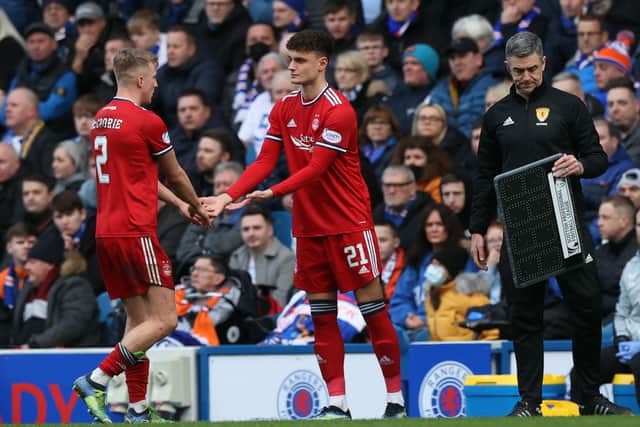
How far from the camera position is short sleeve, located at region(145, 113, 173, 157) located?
905 cm

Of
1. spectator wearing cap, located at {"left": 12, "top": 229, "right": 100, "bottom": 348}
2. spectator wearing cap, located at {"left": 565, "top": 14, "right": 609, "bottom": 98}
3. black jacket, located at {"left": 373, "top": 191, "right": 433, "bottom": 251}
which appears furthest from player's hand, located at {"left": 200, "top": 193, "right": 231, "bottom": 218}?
spectator wearing cap, located at {"left": 565, "top": 14, "right": 609, "bottom": 98}

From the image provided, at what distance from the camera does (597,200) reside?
1284 cm

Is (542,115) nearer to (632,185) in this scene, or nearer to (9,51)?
(632,185)

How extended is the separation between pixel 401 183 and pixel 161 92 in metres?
4.54

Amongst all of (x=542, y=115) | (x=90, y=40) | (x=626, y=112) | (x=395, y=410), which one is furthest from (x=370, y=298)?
(x=90, y=40)

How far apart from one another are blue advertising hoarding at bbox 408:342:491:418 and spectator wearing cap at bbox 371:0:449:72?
5.22m

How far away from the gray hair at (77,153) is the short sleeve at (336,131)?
24.1ft

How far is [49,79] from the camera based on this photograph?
58.8 ft

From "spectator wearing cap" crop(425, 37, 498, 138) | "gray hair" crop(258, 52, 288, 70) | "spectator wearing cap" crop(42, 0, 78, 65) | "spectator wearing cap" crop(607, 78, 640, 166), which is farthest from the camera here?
"spectator wearing cap" crop(42, 0, 78, 65)

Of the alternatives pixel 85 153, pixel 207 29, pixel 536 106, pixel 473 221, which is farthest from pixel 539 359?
pixel 207 29

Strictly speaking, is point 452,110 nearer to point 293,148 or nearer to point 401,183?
point 401,183

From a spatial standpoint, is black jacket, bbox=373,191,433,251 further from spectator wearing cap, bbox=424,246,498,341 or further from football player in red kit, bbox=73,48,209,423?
football player in red kit, bbox=73,48,209,423

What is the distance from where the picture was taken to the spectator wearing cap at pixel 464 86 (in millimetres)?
14617

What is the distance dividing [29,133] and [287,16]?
326cm
